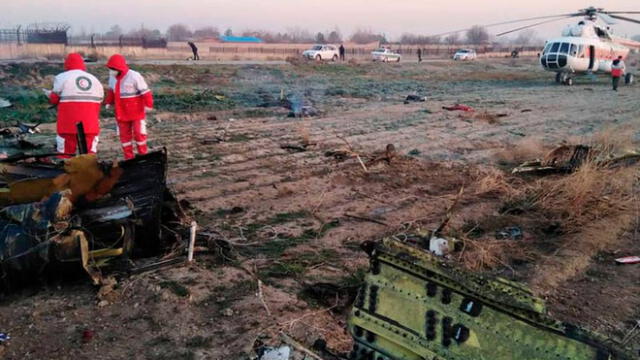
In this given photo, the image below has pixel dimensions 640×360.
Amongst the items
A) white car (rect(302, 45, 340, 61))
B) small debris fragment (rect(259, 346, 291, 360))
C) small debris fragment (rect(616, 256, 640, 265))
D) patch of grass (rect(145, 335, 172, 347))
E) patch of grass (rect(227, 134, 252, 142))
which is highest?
white car (rect(302, 45, 340, 61))

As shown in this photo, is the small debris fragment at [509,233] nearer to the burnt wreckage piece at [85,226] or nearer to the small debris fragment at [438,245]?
the small debris fragment at [438,245]

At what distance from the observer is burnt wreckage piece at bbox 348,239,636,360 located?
212cm

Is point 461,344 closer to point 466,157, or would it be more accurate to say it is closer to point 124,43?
point 466,157

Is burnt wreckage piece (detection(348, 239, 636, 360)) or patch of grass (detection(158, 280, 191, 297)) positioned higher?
burnt wreckage piece (detection(348, 239, 636, 360))

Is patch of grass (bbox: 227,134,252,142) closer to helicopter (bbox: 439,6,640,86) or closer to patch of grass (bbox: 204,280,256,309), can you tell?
patch of grass (bbox: 204,280,256,309)

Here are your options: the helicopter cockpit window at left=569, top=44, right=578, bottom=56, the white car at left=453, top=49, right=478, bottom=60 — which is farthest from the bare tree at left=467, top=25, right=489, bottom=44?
the helicopter cockpit window at left=569, top=44, right=578, bottom=56

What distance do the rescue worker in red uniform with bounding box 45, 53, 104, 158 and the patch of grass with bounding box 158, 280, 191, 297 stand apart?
2.72 meters

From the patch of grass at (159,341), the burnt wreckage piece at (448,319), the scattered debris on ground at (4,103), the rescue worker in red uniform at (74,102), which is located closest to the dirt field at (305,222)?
the patch of grass at (159,341)

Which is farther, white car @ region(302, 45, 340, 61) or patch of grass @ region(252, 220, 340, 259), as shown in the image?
white car @ region(302, 45, 340, 61)

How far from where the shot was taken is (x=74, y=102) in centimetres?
607

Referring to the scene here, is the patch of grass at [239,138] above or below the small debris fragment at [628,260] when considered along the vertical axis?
above

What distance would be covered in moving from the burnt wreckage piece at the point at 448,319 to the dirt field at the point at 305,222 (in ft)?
3.79

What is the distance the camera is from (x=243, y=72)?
79.8ft

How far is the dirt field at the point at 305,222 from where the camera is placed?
12.1ft
